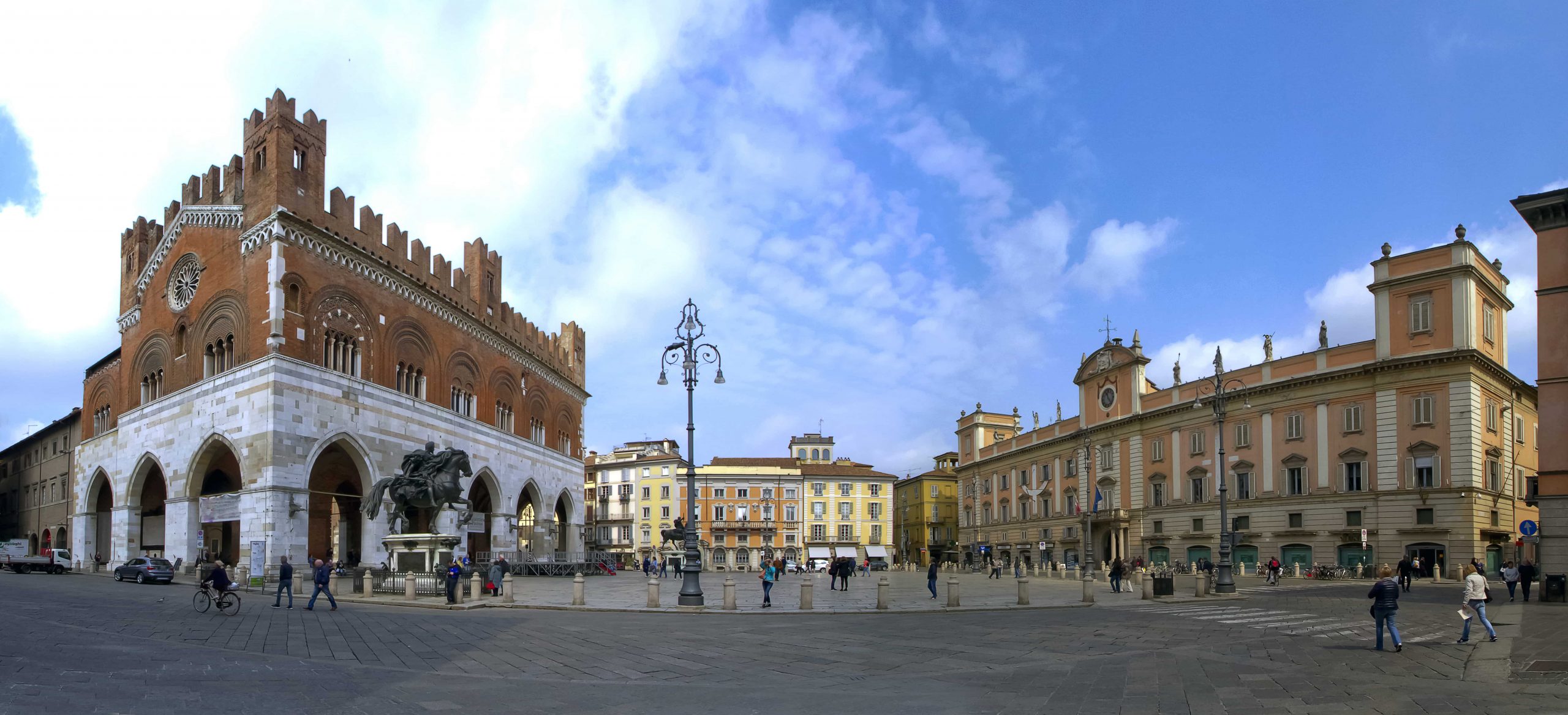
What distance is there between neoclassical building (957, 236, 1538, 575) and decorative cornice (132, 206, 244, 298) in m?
36.9

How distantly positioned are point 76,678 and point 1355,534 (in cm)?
4705

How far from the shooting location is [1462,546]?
40.2 metres

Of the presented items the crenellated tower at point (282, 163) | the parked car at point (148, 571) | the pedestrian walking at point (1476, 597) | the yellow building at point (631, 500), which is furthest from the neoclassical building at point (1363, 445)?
the yellow building at point (631, 500)

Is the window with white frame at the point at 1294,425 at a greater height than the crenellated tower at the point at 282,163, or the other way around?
the crenellated tower at the point at 282,163

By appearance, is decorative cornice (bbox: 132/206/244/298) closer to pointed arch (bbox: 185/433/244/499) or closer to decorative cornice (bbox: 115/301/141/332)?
decorative cornice (bbox: 115/301/141/332)

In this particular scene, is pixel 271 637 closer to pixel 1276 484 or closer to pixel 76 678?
pixel 76 678

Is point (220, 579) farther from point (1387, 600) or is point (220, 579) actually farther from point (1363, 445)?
point (1363, 445)

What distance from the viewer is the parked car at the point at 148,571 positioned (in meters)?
33.2

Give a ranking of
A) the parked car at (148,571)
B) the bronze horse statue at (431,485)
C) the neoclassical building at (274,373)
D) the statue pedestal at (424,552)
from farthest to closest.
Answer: the neoclassical building at (274,373), the parked car at (148,571), the bronze horse statue at (431,485), the statue pedestal at (424,552)

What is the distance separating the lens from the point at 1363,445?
44.7 meters

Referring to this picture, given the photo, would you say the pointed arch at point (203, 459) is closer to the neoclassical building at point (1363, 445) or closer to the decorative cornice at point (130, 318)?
the decorative cornice at point (130, 318)

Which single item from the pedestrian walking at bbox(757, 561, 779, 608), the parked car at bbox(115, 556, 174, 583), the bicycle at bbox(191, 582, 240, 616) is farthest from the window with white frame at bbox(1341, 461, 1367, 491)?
the parked car at bbox(115, 556, 174, 583)

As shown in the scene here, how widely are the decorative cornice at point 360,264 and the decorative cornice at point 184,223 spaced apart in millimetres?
1375

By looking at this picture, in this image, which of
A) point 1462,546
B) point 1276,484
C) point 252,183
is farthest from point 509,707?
point 1276,484
